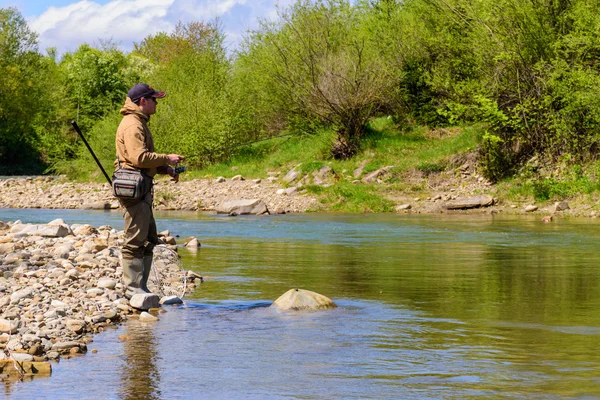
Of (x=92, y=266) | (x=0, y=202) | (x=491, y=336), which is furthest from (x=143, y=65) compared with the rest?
(x=491, y=336)

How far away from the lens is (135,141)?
345 inches

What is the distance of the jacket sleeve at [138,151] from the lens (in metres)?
8.74

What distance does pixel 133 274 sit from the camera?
9.30 m

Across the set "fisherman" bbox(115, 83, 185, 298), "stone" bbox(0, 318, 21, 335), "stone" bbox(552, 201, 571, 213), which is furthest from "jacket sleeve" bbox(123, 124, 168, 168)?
"stone" bbox(552, 201, 571, 213)

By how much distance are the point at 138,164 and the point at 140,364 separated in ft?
8.43

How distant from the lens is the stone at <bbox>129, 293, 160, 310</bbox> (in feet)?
29.4

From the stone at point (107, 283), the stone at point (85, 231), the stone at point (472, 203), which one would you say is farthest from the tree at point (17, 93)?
the stone at point (107, 283)

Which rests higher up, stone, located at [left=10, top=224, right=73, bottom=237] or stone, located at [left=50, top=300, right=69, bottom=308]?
stone, located at [left=10, top=224, right=73, bottom=237]

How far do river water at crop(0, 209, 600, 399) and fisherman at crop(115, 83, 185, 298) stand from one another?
0.60 meters

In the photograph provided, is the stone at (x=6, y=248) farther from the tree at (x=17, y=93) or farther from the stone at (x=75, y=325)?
A: the tree at (x=17, y=93)

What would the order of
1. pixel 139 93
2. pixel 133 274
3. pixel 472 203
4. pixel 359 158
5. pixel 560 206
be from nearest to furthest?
pixel 139 93, pixel 133 274, pixel 560 206, pixel 472 203, pixel 359 158

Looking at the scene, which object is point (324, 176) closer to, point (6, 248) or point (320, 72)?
point (320, 72)

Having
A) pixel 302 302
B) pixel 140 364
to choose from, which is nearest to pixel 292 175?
pixel 302 302

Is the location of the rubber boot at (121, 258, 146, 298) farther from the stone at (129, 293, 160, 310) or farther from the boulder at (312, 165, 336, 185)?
the boulder at (312, 165, 336, 185)
